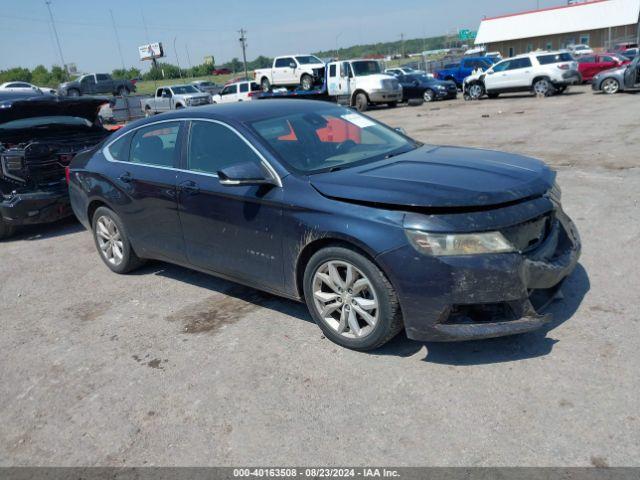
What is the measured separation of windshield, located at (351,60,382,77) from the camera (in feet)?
80.2

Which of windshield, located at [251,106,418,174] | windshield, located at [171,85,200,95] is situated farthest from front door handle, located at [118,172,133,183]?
windshield, located at [171,85,200,95]

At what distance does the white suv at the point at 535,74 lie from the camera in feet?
77.0

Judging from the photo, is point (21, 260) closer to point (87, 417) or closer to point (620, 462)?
point (87, 417)

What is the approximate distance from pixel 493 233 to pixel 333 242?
1.02 metres

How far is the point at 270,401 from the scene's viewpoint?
3.32 meters

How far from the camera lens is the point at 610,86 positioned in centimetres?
2223

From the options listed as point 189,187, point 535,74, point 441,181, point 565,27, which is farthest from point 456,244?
point 565,27

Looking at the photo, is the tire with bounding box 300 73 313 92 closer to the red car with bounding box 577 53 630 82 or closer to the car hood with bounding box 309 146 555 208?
the red car with bounding box 577 53 630 82

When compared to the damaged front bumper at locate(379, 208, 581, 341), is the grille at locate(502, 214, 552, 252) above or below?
above

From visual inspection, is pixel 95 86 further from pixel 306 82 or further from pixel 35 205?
pixel 35 205

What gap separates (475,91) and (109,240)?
2383cm

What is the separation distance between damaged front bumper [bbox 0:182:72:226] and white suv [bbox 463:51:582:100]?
21.7m

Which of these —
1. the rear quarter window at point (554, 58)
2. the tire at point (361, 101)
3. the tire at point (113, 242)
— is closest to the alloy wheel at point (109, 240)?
the tire at point (113, 242)

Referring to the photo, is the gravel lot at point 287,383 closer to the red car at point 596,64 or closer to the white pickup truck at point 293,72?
the white pickup truck at point 293,72
